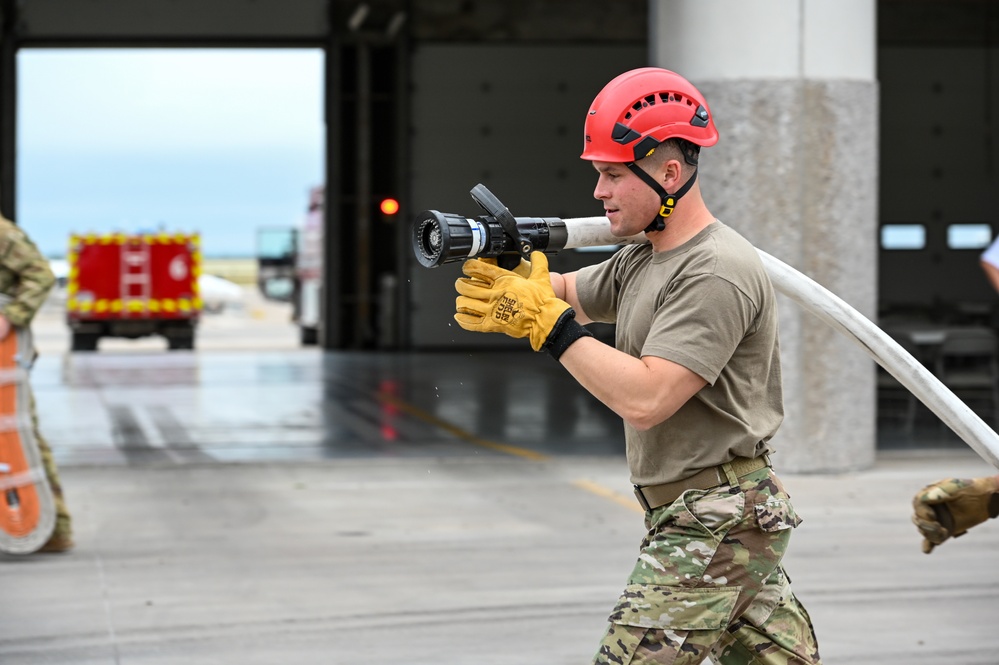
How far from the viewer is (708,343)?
3.08 meters

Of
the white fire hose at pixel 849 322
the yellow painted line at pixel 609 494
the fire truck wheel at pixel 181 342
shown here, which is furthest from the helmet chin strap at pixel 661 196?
the fire truck wheel at pixel 181 342

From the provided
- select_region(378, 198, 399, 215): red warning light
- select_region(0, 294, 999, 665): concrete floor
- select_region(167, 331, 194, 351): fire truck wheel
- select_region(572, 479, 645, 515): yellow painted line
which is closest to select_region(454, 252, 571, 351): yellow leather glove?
select_region(0, 294, 999, 665): concrete floor

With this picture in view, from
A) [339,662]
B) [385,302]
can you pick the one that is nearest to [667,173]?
[339,662]

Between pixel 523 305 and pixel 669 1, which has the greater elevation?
pixel 669 1

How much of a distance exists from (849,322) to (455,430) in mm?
10970

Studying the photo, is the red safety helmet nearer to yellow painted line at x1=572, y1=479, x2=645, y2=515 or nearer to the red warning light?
yellow painted line at x1=572, y1=479, x2=645, y2=515

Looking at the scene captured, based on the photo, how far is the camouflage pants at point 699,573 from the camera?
3.19 meters

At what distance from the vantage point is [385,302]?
27.8 m

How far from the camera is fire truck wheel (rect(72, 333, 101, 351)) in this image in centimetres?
2953

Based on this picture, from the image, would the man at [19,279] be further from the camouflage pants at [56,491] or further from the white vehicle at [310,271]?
the white vehicle at [310,271]

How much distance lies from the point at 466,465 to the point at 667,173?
329 inches

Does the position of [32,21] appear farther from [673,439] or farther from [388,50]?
[673,439]

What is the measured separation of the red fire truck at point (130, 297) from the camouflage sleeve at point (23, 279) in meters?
22.4

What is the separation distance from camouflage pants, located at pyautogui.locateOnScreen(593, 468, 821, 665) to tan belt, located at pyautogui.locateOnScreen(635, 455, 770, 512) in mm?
14
